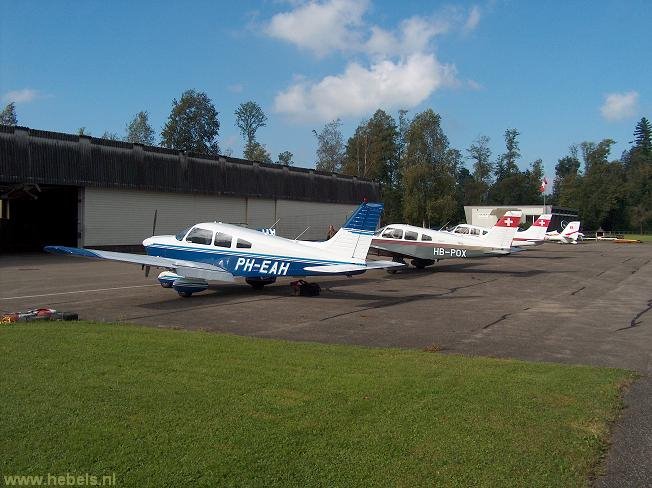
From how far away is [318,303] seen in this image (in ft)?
49.5

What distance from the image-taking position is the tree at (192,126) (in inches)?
3659

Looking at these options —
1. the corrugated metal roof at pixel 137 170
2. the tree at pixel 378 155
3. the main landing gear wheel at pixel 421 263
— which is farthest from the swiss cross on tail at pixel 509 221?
the tree at pixel 378 155

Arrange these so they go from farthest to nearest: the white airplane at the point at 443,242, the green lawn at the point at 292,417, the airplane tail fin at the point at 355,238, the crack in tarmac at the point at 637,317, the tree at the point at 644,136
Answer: the tree at the point at 644,136, the white airplane at the point at 443,242, the airplane tail fin at the point at 355,238, the crack in tarmac at the point at 637,317, the green lawn at the point at 292,417

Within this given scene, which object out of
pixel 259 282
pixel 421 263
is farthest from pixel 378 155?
pixel 259 282

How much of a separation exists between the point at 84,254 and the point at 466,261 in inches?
943

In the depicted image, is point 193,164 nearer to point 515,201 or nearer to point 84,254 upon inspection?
point 84,254

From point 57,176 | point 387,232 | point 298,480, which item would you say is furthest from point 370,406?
point 57,176

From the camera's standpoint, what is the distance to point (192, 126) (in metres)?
94.2

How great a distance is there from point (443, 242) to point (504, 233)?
2.79 metres

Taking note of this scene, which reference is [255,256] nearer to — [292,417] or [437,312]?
[437,312]

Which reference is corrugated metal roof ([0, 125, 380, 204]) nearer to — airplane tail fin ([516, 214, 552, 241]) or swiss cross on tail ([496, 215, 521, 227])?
airplane tail fin ([516, 214, 552, 241])

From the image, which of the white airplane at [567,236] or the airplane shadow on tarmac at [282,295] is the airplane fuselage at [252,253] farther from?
the white airplane at [567,236]

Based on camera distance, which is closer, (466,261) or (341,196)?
(466,261)

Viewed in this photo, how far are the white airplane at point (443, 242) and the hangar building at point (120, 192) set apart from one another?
17.1 m
